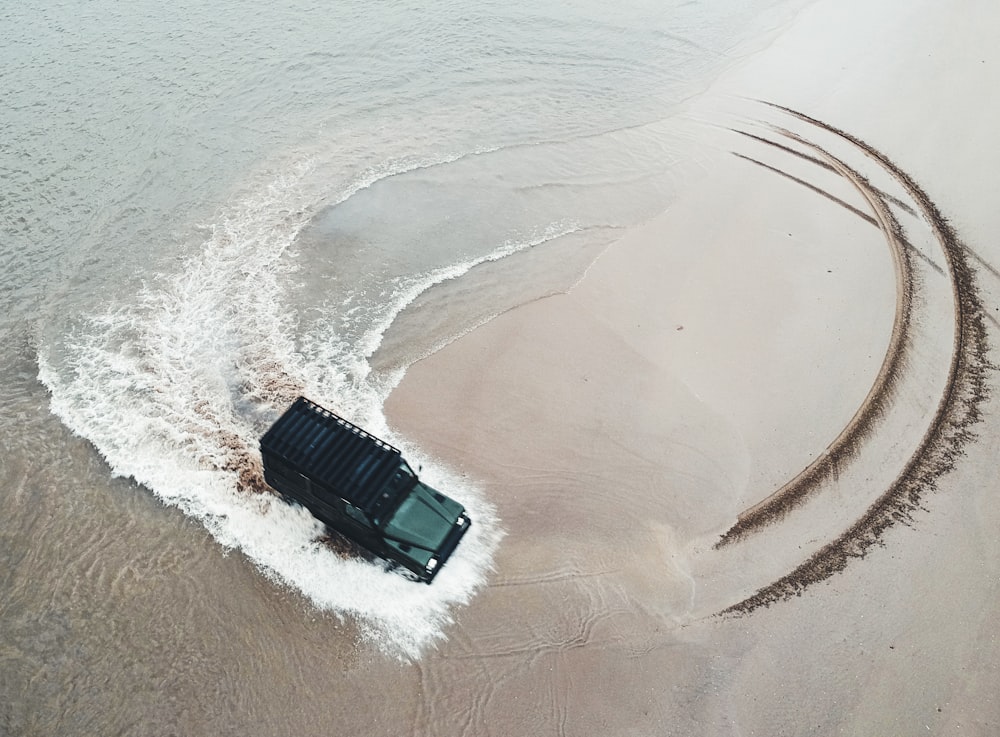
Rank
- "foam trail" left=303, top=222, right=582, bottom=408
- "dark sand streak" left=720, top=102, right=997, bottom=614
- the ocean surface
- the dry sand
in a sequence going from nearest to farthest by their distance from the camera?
1. the dry sand
2. the ocean surface
3. "dark sand streak" left=720, top=102, right=997, bottom=614
4. "foam trail" left=303, top=222, right=582, bottom=408

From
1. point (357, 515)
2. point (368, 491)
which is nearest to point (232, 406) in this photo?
point (357, 515)

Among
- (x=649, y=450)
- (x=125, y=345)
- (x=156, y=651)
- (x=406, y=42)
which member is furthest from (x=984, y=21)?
(x=156, y=651)

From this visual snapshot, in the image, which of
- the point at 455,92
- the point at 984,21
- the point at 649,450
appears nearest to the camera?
the point at 649,450

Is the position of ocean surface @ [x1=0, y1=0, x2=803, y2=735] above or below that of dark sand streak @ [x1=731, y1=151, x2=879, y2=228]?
below

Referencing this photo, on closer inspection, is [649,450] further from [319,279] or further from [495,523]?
[319,279]

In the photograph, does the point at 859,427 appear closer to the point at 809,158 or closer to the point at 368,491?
the point at 368,491

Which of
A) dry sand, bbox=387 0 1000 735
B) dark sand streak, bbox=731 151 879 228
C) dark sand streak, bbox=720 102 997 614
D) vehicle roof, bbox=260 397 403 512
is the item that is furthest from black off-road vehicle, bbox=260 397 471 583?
dark sand streak, bbox=731 151 879 228

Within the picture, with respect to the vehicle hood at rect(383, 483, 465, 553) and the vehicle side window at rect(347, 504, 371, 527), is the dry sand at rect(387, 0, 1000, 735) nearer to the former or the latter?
the vehicle hood at rect(383, 483, 465, 553)
